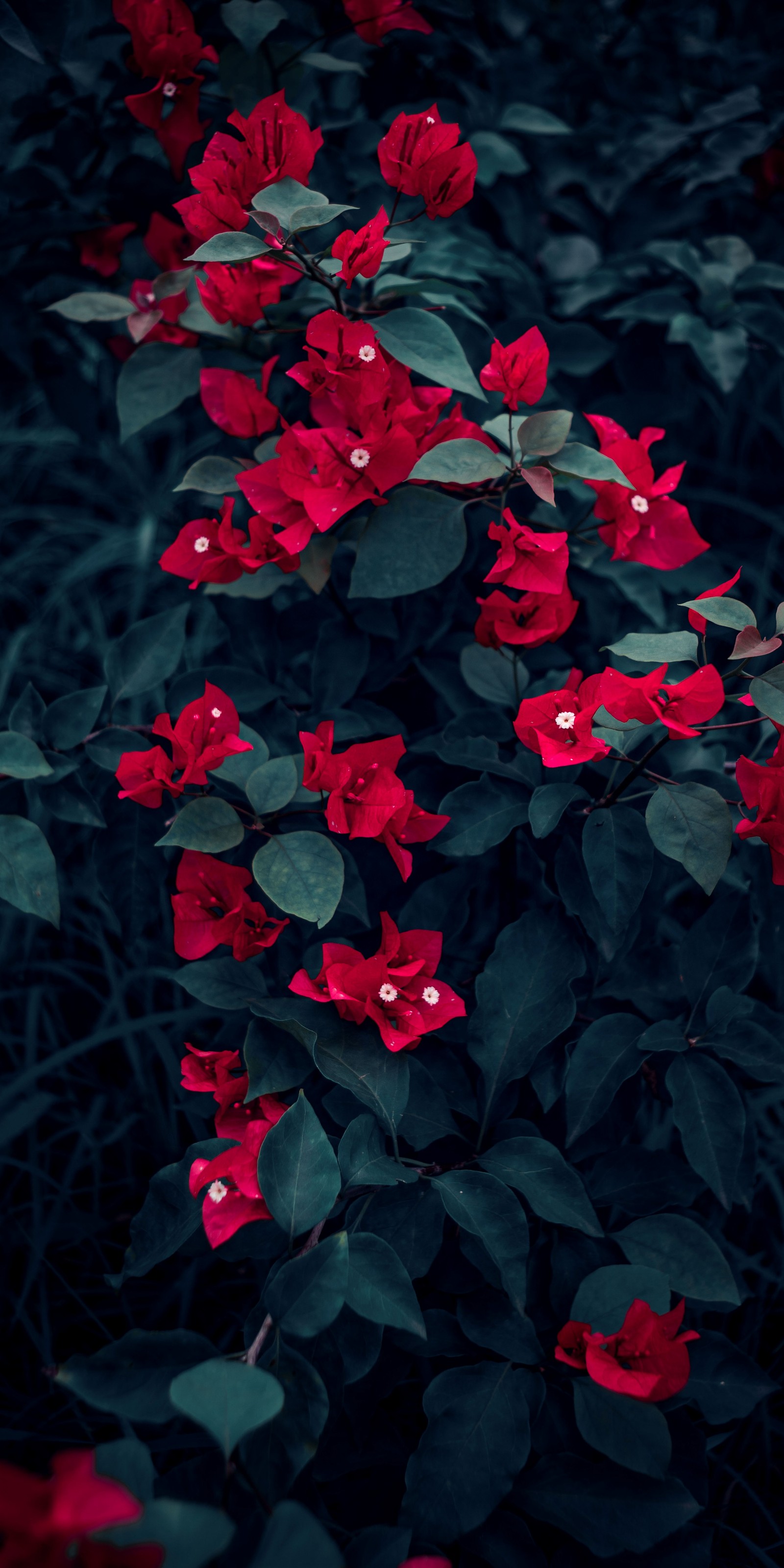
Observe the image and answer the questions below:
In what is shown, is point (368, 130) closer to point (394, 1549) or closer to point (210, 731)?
point (210, 731)

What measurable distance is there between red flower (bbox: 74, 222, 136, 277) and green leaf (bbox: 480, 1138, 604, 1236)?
44.7 inches

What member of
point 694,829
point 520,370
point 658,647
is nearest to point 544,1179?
point 694,829

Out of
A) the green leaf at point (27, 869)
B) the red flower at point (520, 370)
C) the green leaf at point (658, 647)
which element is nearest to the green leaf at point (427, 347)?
the red flower at point (520, 370)

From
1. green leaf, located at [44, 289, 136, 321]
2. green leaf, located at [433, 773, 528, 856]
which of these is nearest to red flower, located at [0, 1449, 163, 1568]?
green leaf, located at [433, 773, 528, 856]

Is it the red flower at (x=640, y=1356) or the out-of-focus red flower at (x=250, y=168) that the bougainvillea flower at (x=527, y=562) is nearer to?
the out-of-focus red flower at (x=250, y=168)

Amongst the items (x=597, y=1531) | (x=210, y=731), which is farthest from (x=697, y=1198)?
(x=210, y=731)

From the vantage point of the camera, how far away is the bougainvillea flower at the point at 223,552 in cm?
87

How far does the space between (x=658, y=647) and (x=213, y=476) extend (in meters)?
0.48

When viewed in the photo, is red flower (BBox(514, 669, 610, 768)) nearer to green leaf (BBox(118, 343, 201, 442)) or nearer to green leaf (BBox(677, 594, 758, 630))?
green leaf (BBox(677, 594, 758, 630))

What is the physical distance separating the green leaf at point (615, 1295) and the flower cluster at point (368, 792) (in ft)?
1.17

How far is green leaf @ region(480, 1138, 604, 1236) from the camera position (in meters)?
0.76

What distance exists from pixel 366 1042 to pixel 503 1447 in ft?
1.01

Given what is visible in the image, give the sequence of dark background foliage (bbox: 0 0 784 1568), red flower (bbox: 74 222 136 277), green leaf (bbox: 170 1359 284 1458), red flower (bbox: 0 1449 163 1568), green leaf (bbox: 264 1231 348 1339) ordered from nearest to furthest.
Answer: red flower (bbox: 0 1449 163 1568) < green leaf (bbox: 170 1359 284 1458) < green leaf (bbox: 264 1231 348 1339) < dark background foliage (bbox: 0 0 784 1568) < red flower (bbox: 74 222 136 277)

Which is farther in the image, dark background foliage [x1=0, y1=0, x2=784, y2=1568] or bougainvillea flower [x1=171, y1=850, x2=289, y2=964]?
dark background foliage [x1=0, y1=0, x2=784, y2=1568]
